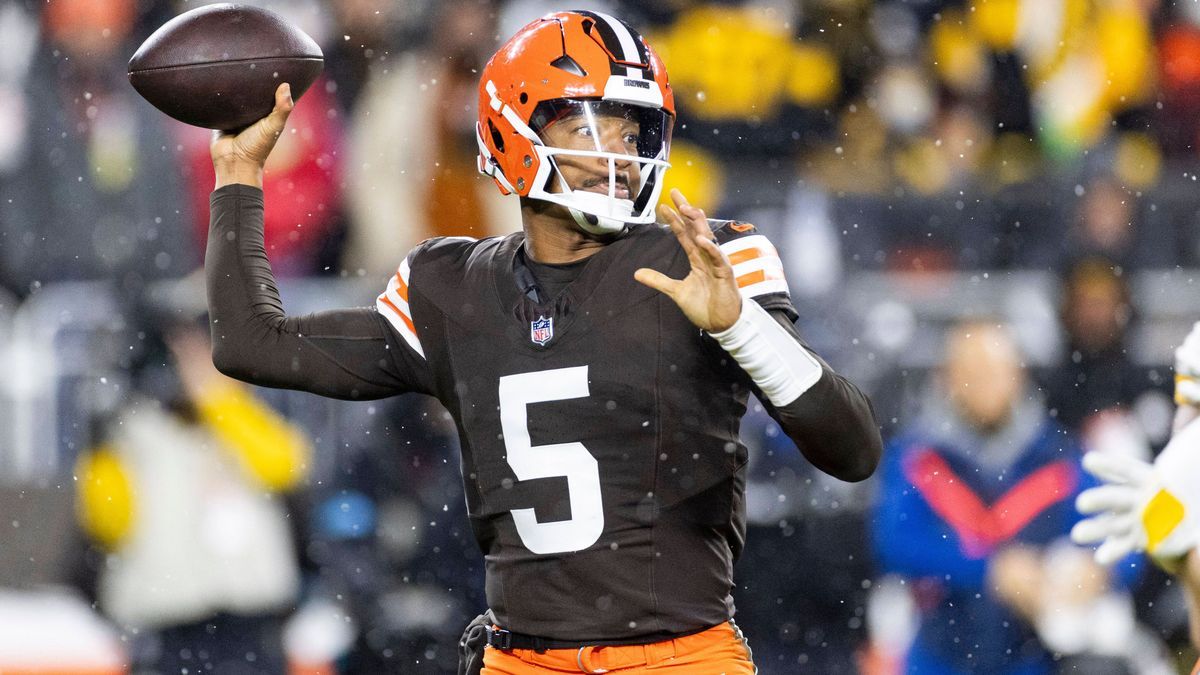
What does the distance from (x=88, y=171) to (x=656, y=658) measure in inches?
134

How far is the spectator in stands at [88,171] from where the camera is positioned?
16.5 ft

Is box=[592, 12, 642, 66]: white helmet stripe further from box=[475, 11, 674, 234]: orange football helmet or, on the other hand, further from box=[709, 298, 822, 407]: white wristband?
box=[709, 298, 822, 407]: white wristband

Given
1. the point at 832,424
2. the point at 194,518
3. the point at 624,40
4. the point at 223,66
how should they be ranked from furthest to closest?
1. the point at 194,518
2. the point at 223,66
3. the point at 624,40
4. the point at 832,424

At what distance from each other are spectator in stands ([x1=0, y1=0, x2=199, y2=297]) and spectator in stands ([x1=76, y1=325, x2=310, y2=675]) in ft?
1.23

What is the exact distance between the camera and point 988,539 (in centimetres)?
467

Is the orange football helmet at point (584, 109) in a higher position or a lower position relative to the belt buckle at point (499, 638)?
higher

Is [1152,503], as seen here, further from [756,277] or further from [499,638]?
[499,638]

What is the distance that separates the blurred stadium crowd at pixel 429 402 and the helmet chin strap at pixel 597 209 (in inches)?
94.5

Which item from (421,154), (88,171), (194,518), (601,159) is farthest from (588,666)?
(88,171)

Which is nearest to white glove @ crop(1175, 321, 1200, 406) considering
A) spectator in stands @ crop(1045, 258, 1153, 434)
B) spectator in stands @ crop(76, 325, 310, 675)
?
spectator in stands @ crop(1045, 258, 1153, 434)

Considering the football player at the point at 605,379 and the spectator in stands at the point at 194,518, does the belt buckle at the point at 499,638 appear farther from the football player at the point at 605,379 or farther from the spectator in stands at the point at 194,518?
the spectator in stands at the point at 194,518

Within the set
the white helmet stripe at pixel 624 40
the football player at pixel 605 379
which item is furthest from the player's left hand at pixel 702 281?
the white helmet stripe at pixel 624 40

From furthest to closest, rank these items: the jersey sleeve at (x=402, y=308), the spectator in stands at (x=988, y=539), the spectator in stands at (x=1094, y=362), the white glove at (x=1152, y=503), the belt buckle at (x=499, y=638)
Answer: the spectator in stands at (x=1094, y=362) → the spectator in stands at (x=988, y=539) → the jersey sleeve at (x=402, y=308) → the belt buckle at (x=499, y=638) → the white glove at (x=1152, y=503)

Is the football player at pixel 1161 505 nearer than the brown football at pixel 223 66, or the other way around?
the football player at pixel 1161 505
